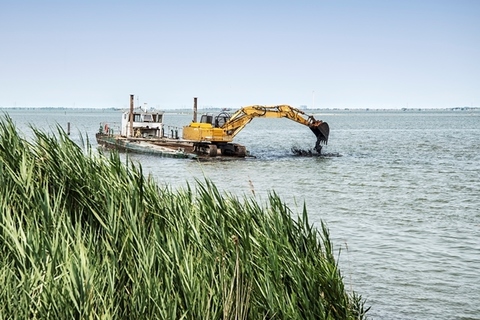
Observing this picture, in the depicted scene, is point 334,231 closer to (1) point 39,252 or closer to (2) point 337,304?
(2) point 337,304

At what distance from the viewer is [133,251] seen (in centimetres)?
917

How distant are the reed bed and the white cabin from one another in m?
42.5

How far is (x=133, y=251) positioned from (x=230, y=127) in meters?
36.2

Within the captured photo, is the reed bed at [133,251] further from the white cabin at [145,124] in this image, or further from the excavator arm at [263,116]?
the white cabin at [145,124]

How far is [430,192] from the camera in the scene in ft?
104

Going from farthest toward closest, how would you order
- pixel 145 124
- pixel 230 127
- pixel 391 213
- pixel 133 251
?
pixel 145 124 → pixel 230 127 → pixel 391 213 → pixel 133 251

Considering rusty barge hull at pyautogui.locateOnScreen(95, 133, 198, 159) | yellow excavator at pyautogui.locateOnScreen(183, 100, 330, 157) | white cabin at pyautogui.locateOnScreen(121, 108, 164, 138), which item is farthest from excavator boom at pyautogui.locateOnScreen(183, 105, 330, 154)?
white cabin at pyautogui.locateOnScreen(121, 108, 164, 138)

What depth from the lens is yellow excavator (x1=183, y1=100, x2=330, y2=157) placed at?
45312 mm

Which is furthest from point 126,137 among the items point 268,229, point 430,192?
point 268,229

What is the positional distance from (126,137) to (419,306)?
4009cm

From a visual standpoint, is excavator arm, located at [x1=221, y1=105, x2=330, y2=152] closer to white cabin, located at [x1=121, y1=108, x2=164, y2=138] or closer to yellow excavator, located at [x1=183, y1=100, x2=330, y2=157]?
yellow excavator, located at [x1=183, y1=100, x2=330, y2=157]

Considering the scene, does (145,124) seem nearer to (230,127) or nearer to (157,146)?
(157,146)

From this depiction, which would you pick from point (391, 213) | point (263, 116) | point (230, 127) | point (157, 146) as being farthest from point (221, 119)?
point (391, 213)

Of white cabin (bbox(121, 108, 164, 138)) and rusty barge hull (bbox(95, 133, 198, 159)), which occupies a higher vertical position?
white cabin (bbox(121, 108, 164, 138))
